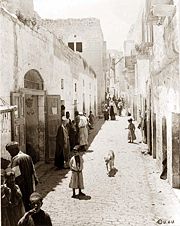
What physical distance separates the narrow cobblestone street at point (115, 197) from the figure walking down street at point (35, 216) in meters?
1.46

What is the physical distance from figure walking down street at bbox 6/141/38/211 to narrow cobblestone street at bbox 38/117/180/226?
2.14 ft

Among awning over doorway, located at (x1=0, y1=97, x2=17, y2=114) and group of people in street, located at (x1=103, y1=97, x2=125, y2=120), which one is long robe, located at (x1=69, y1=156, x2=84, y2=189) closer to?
awning over doorway, located at (x1=0, y1=97, x2=17, y2=114)

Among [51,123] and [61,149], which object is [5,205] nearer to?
[61,149]

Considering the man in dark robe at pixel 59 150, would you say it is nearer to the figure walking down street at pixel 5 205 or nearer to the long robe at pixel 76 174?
the long robe at pixel 76 174

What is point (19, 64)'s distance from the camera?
809cm

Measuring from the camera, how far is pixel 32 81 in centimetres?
959

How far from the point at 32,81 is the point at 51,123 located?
115 centimetres

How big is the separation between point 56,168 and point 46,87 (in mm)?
2155

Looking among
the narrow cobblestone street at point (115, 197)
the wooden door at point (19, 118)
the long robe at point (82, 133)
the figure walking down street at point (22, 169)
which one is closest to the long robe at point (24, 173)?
the figure walking down street at point (22, 169)

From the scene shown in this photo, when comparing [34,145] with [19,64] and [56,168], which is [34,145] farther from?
[19,64]

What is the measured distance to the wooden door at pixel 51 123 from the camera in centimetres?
974

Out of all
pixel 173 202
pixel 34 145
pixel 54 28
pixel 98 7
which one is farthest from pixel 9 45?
pixel 54 28

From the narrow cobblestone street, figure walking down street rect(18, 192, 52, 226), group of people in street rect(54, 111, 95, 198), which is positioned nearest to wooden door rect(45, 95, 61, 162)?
group of people in street rect(54, 111, 95, 198)

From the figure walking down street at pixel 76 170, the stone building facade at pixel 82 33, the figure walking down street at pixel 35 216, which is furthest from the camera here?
the stone building facade at pixel 82 33
